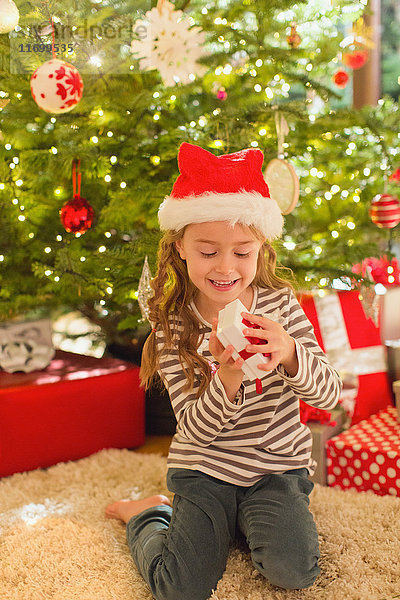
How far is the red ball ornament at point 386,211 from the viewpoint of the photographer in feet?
5.92

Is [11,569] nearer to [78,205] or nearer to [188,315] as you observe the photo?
[188,315]

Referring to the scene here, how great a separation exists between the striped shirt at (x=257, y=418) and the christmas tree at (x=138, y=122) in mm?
425

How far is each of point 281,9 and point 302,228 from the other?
72 cm

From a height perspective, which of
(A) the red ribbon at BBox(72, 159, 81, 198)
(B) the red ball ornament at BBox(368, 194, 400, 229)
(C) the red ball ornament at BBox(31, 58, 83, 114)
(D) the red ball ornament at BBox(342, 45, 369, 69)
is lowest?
(B) the red ball ornament at BBox(368, 194, 400, 229)

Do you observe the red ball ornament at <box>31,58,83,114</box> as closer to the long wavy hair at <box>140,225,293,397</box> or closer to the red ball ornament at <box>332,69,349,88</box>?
the long wavy hair at <box>140,225,293,397</box>

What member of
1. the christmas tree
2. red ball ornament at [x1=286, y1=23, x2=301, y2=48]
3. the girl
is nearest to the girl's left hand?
the girl

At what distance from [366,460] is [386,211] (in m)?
0.76

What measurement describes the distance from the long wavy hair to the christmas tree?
327 millimetres

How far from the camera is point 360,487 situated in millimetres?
1476

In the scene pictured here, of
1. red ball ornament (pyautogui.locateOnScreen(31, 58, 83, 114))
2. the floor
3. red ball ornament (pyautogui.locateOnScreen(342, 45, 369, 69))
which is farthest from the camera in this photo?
red ball ornament (pyautogui.locateOnScreen(342, 45, 369, 69))

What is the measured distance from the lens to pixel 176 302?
130cm

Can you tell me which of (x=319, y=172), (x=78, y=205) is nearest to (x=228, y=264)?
(x=78, y=205)

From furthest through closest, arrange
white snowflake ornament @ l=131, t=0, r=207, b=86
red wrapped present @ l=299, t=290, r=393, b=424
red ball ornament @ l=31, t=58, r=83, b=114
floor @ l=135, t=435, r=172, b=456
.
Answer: floor @ l=135, t=435, r=172, b=456 → red wrapped present @ l=299, t=290, r=393, b=424 → white snowflake ornament @ l=131, t=0, r=207, b=86 → red ball ornament @ l=31, t=58, r=83, b=114

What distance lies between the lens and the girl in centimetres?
110
